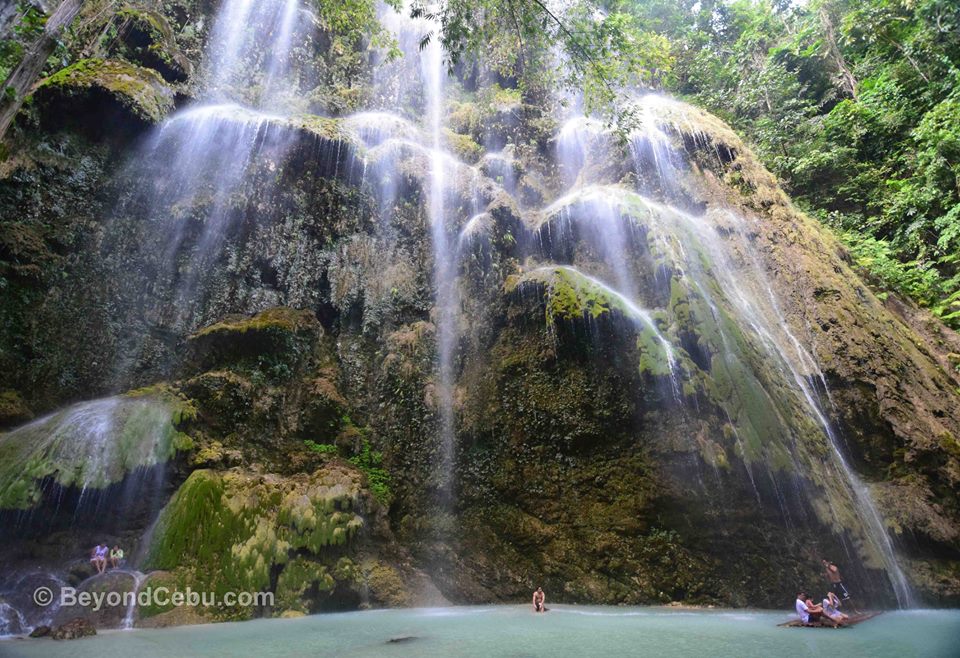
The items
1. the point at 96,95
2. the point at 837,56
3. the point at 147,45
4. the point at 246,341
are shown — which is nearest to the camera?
the point at 246,341

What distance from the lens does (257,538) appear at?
8.05m

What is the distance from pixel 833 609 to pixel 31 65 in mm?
11697

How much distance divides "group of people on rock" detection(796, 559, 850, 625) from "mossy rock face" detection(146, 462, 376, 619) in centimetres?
674

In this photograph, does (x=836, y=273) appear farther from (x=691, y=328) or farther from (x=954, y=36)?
(x=954, y=36)

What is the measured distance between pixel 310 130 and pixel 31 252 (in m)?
6.53

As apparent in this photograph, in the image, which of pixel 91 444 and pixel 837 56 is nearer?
pixel 91 444

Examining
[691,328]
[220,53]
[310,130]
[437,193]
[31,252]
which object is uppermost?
[220,53]

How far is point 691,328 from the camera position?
9945 mm

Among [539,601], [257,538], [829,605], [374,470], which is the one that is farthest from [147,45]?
[829,605]

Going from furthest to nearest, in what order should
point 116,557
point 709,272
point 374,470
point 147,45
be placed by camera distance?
point 147,45 < point 709,272 < point 374,470 < point 116,557

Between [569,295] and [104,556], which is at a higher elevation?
[569,295]

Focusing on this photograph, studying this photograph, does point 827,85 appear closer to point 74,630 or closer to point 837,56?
point 837,56

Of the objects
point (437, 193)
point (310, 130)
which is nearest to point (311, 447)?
point (437, 193)

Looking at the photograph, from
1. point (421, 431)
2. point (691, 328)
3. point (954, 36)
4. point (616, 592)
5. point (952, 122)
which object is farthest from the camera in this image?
point (954, 36)
